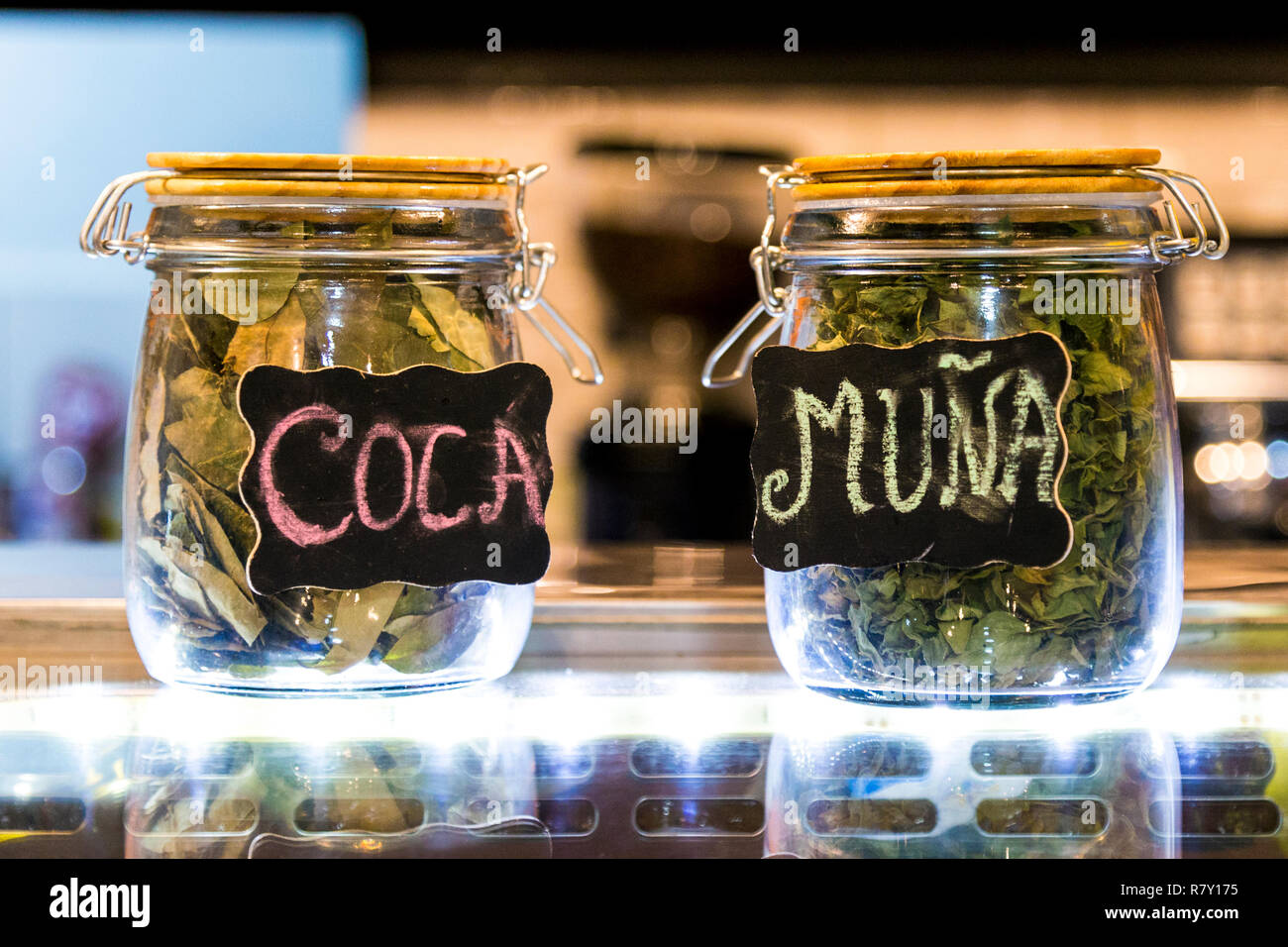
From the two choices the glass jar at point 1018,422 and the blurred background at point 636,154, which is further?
the blurred background at point 636,154

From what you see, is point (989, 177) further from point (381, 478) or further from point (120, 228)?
point (120, 228)

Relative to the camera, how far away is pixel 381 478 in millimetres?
670

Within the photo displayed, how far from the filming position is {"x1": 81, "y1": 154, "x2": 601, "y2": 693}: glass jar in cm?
67

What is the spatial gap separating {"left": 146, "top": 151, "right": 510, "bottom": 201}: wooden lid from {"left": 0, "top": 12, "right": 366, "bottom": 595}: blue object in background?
6.10 feet

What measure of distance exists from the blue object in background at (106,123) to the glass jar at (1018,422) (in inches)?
77.4

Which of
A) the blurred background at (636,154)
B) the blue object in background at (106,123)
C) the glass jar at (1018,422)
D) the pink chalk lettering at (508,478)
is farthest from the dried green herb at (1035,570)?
the blue object in background at (106,123)

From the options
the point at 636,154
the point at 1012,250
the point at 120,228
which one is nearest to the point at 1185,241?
the point at 1012,250

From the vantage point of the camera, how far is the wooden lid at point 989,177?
64 cm

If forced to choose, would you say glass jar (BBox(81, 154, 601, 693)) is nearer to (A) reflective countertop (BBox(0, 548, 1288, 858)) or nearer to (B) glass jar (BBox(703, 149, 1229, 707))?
(A) reflective countertop (BBox(0, 548, 1288, 858))

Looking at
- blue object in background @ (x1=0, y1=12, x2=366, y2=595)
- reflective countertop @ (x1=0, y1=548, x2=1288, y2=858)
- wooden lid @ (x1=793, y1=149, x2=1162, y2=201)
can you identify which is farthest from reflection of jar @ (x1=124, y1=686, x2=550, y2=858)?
blue object in background @ (x1=0, y1=12, x2=366, y2=595)

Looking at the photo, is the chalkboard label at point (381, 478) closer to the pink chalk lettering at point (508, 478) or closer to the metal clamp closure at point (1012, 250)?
the pink chalk lettering at point (508, 478)

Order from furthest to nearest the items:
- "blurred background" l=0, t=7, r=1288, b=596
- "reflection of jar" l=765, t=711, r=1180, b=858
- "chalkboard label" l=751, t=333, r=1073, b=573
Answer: "blurred background" l=0, t=7, r=1288, b=596
"chalkboard label" l=751, t=333, r=1073, b=573
"reflection of jar" l=765, t=711, r=1180, b=858

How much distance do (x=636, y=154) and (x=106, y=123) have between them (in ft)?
3.24
